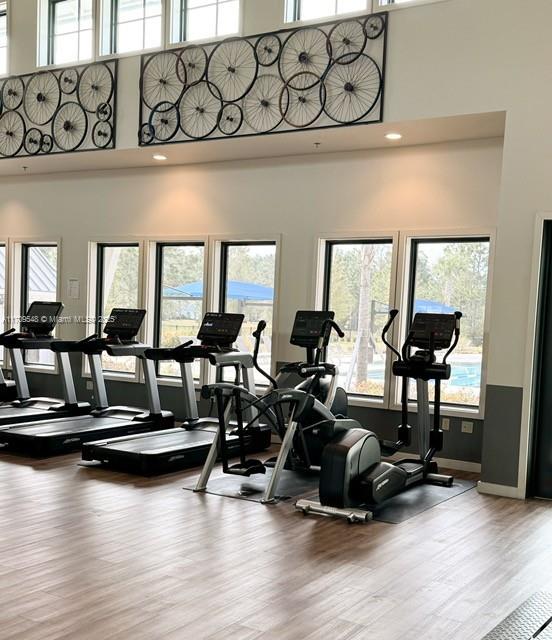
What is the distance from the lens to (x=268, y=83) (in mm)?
Result: 7309

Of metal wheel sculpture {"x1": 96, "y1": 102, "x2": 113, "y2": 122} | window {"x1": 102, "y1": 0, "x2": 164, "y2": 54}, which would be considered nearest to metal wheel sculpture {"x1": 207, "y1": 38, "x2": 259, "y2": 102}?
window {"x1": 102, "y1": 0, "x2": 164, "y2": 54}

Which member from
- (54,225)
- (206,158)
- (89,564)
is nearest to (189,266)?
(206,158)

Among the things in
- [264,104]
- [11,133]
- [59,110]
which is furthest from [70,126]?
[264,104]

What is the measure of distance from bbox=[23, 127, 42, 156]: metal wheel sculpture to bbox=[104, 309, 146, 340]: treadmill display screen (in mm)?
2387

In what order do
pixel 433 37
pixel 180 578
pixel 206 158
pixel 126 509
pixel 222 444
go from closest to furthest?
pixel 180 578, pixel 126 509, pixel 222 444, pixel 433 37, pixel 206 158

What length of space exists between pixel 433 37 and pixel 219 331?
11.9 feet

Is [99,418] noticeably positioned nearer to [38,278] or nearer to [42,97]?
[38,278]

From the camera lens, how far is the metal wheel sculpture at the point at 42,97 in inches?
347

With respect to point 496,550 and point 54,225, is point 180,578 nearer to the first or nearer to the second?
point 496,550

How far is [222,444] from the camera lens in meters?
5.76

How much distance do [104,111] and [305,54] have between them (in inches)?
104

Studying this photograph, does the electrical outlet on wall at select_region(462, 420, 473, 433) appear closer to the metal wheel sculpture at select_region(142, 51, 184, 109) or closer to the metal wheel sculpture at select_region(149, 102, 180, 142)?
the metal wheel sculpture at select_region(149, 102, 180, 142)

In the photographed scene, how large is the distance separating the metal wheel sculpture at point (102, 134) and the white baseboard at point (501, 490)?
558 centimetres

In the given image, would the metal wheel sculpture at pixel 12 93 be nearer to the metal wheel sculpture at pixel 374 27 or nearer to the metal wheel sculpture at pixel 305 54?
the metal wheel sculpture at pixel 305 54
